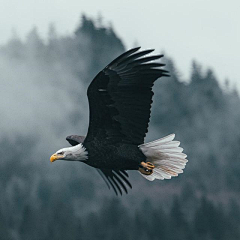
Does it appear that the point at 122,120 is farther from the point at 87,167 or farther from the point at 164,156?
the point at 87,167

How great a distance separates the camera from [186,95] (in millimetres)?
106750

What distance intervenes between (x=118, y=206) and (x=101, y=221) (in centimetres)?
451

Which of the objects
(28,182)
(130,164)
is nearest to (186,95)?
(28,182)

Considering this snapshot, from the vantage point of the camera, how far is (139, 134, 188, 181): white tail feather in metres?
11.6

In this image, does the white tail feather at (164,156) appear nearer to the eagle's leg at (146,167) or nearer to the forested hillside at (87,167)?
the eagle's leg at (146,167)

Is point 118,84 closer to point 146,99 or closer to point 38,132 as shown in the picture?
point 146,99

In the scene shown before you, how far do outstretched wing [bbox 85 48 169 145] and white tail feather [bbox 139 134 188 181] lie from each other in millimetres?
550

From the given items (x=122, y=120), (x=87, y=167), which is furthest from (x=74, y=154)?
(x=87, y=167)

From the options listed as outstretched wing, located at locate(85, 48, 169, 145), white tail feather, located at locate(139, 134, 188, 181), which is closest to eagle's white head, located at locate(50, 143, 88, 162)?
outstretched wing, located at locate(85, 48, 169, 145)

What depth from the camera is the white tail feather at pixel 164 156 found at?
11570 mm

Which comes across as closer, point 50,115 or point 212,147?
point 212,147

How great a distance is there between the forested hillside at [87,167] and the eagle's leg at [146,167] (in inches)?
2133

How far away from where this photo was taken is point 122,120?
10789 millimetres

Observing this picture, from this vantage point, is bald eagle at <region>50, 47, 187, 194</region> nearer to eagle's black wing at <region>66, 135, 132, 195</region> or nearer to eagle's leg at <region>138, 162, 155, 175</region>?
eagle's leg at <region>138, 162, 155, 175</region>
